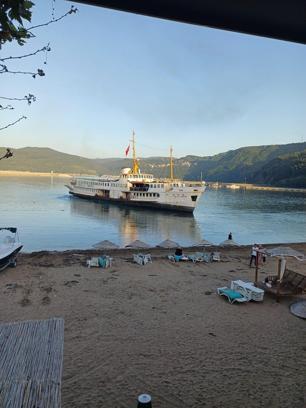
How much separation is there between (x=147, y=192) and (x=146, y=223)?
18080 millimetres

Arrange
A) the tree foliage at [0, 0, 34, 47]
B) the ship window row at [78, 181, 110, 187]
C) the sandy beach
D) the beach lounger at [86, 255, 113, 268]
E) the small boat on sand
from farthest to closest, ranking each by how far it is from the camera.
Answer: the ship window row at [78, 181, 110, 187]
the beach lounger at [86, 255, 113, 268]
the small boat on sand
the sandy beach
the tree foliage at [0, 0, 34, 47]

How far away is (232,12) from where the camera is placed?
12.4ft

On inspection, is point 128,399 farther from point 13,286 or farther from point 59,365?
point 13,286

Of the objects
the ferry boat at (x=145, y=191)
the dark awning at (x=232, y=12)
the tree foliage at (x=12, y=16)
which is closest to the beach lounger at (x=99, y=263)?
the dark awning at (x=232, y=12)

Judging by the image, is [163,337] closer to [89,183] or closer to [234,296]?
[234,296]

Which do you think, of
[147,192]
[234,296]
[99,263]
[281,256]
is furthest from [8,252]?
[147,192]

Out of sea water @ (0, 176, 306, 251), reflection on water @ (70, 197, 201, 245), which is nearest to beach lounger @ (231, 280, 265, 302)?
sea water @ (0, 176, 306, 251)

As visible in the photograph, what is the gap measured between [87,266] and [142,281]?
12.6 ft

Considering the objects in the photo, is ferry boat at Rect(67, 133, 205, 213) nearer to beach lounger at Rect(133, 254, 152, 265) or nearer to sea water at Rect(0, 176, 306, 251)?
sea water at Rect(0, 176, 306, 251)

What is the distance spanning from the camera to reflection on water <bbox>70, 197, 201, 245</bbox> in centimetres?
4022

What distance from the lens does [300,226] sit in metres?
53.9

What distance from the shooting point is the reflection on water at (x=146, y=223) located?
132ft

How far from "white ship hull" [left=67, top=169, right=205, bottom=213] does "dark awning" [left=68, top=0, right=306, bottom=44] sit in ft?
193

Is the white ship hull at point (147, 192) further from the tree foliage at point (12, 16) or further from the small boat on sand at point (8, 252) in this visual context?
the tree foliage at point (12, 16)
